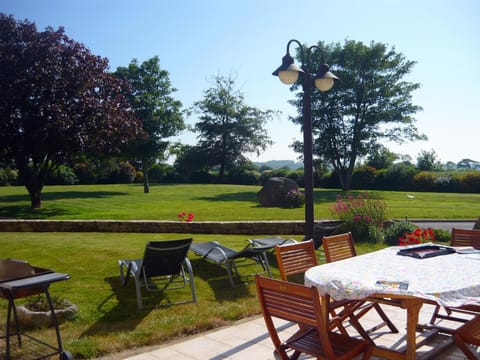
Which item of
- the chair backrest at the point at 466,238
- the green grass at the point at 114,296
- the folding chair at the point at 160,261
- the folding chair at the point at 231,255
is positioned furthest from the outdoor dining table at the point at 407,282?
the folding chair at the point at 231,255

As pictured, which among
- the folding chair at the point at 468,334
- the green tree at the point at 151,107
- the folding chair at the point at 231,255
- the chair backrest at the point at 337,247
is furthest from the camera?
the green tree at the point at 151,107

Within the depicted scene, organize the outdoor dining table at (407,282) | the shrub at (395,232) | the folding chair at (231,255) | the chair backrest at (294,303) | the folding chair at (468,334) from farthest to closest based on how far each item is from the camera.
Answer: the shrub at (395,232) < the folding chair at (231,255) < the folding chair at (468,334) < the outdoor dining table at (407,282) < the chair backrest at (294,303)

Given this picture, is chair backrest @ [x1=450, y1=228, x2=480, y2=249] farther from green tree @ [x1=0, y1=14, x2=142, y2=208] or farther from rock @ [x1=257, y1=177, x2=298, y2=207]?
green tree @ [x1=0, y1=14, x2=142, y2=208]

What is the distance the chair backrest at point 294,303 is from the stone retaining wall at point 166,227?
25.8 feet

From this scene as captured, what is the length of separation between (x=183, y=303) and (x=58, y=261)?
2.81 m

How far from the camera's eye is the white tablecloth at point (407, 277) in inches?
112

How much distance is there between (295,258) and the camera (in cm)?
437

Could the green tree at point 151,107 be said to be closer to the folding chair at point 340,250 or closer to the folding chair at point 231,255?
the folding chair at point 231,255

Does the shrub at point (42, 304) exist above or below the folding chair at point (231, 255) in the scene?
below

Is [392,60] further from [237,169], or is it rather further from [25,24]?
[25,24]

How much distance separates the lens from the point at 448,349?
3.73 meters

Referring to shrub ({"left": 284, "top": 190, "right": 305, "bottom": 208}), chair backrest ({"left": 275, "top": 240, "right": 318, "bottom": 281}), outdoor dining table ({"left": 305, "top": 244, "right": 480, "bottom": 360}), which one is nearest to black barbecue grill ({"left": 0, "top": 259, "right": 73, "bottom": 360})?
chair backrest ({"left": 275, "top": 240, "right": 318, "bottom": 281})

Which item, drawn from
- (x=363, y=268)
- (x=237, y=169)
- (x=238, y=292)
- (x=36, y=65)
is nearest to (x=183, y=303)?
(x=238, y=292)

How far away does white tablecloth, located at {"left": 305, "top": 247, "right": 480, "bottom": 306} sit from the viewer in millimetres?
2834
